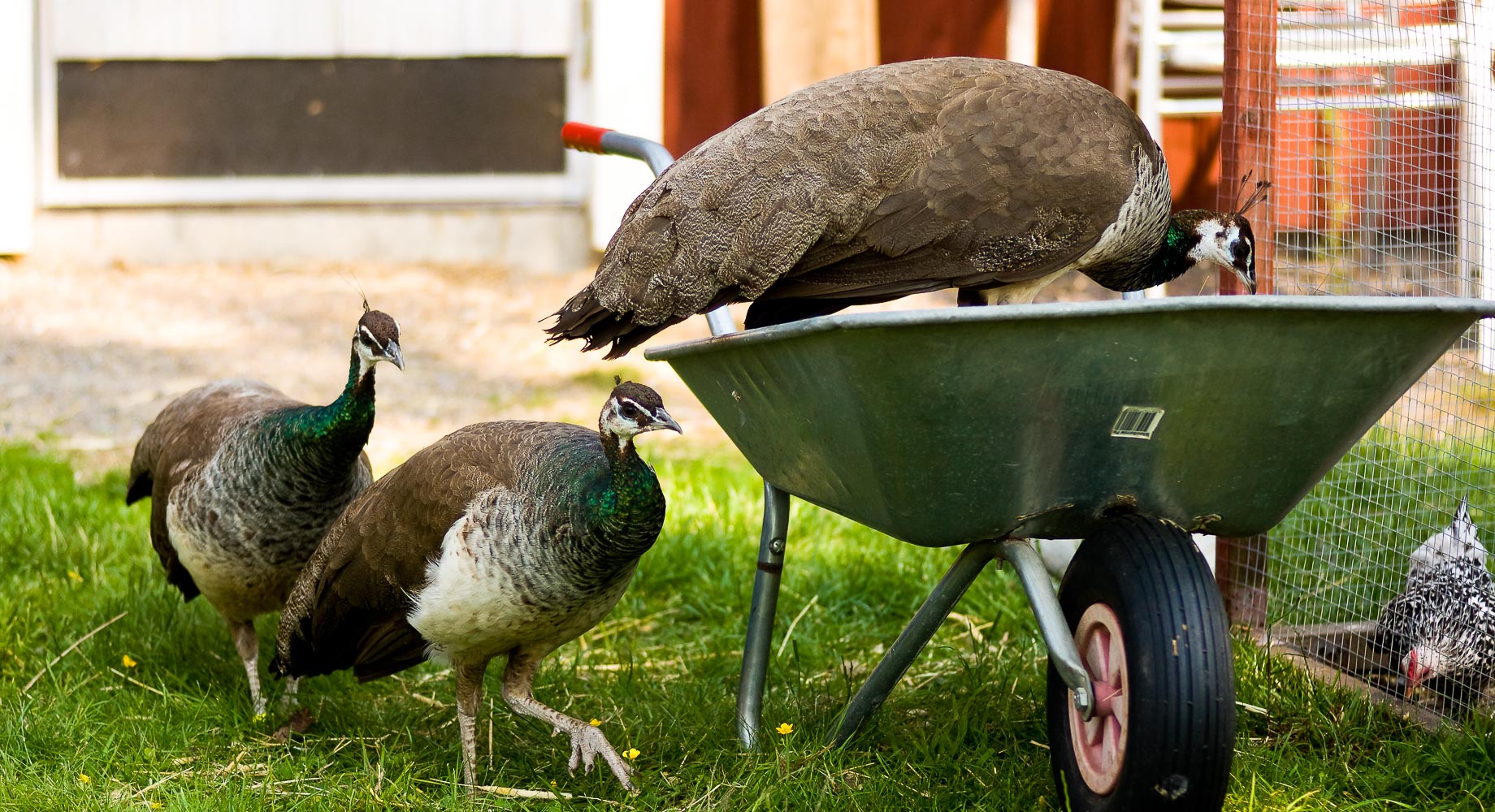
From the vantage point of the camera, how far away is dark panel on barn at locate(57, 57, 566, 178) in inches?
288

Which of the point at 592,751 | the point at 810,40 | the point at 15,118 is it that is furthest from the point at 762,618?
the point at 15,118

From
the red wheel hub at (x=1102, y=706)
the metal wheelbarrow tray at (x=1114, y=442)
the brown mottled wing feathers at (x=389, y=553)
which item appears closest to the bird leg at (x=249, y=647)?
the brown mottled wing feathers at (x=389, y=553)

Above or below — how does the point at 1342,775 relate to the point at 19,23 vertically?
below

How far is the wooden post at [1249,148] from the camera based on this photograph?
338 cm

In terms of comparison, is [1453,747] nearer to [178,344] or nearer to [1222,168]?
[1222,168]

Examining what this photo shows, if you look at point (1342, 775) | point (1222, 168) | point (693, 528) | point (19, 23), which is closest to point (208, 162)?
point (19, 23)

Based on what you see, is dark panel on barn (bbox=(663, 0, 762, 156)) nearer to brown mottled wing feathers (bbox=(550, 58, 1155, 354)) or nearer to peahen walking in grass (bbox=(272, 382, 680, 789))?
peahen walking in grass (bbox=(272, 382, 680, 789))

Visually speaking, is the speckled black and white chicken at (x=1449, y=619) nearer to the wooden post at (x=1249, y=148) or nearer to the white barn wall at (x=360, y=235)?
the wooden post at (x=1249, y=148)

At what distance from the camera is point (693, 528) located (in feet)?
14.0

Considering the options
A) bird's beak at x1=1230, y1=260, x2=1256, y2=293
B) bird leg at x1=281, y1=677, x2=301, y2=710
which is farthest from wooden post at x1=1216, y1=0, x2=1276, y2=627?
bird leg at x1=281, y1=677, x2=301, y2=710

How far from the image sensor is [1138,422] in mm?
2072

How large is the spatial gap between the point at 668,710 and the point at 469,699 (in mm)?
445

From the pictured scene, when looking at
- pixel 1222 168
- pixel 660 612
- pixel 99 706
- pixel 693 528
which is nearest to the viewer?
pixel 99 706

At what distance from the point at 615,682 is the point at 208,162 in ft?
16.5
